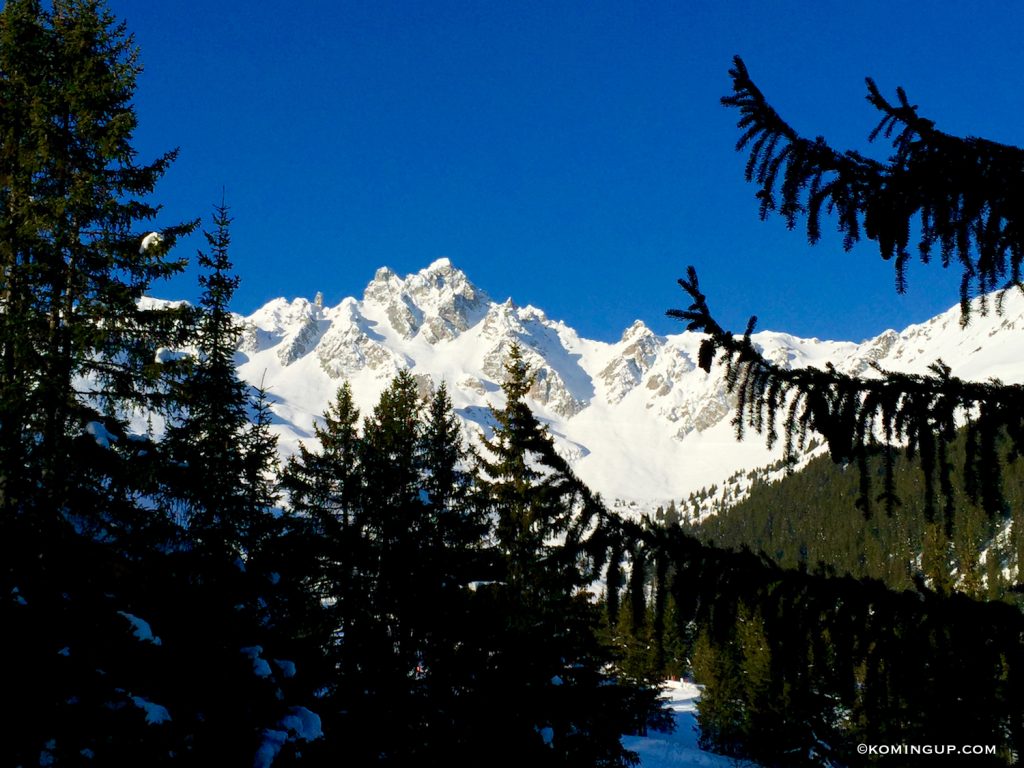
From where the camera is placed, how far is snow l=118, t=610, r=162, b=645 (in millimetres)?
8344

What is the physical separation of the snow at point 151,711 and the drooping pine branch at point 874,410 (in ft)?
25.2

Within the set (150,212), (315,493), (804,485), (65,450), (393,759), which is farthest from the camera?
(804,485)

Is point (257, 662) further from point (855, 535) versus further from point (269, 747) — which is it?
point (855, 535)

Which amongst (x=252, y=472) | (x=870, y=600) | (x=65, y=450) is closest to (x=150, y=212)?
(x=65, y=450)

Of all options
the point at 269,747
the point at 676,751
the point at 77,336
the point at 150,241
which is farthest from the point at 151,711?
the point at 676,751

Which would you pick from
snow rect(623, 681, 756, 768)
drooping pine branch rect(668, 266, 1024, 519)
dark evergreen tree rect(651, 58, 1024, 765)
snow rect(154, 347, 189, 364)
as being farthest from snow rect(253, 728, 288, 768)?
snow rect(623, 681, 756, 768)

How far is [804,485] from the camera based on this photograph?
18938cm

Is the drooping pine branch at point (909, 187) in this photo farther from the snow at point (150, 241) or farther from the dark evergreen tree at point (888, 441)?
the snow at point (150, 241)

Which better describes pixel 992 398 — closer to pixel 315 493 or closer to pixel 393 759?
pixel 393 759

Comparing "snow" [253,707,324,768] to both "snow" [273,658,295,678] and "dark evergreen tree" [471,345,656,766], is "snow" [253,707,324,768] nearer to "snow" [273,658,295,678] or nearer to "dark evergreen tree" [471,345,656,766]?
"snow" [273,658,295,678]

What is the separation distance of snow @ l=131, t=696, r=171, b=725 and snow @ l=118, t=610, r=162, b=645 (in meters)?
0.69

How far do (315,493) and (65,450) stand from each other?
9.64m

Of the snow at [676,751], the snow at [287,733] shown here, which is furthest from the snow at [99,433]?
the snow at [676,751]

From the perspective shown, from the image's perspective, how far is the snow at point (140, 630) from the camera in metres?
8.34
